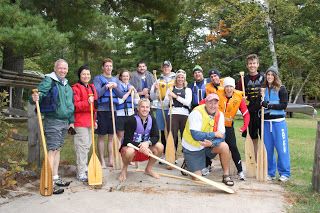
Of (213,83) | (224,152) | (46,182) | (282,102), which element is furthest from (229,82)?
(46,182)

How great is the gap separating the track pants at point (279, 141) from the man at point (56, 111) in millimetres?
3019

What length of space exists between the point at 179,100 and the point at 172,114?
34 cm

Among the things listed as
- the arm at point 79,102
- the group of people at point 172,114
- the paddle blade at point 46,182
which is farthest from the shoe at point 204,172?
the paddle blade at point 46,182

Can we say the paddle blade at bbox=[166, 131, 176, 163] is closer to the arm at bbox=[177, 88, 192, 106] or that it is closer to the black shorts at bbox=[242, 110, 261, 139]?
the arm at bbox=[177, 88, 192, 106]

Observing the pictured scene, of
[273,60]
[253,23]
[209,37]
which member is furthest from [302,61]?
[209,37]

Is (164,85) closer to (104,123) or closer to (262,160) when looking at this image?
(104,123)

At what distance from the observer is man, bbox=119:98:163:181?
5832 millimetres

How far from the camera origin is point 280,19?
25969 mm

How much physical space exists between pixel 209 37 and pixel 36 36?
932 inches

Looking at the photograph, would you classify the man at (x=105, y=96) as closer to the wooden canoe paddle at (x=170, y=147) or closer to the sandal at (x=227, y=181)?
the wooden canoe paddle at (x=170, y=147)

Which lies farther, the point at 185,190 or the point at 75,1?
the point at 75,1

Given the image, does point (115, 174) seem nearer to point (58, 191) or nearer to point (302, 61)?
point (58, 191)

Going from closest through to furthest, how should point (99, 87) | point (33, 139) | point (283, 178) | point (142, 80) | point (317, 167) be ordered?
1. point (317, 167)
2. point (283, 178)
3. point (33, 139)
4. point (99, 87)
5. point (142, 80)

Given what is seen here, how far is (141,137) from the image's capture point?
601cm
